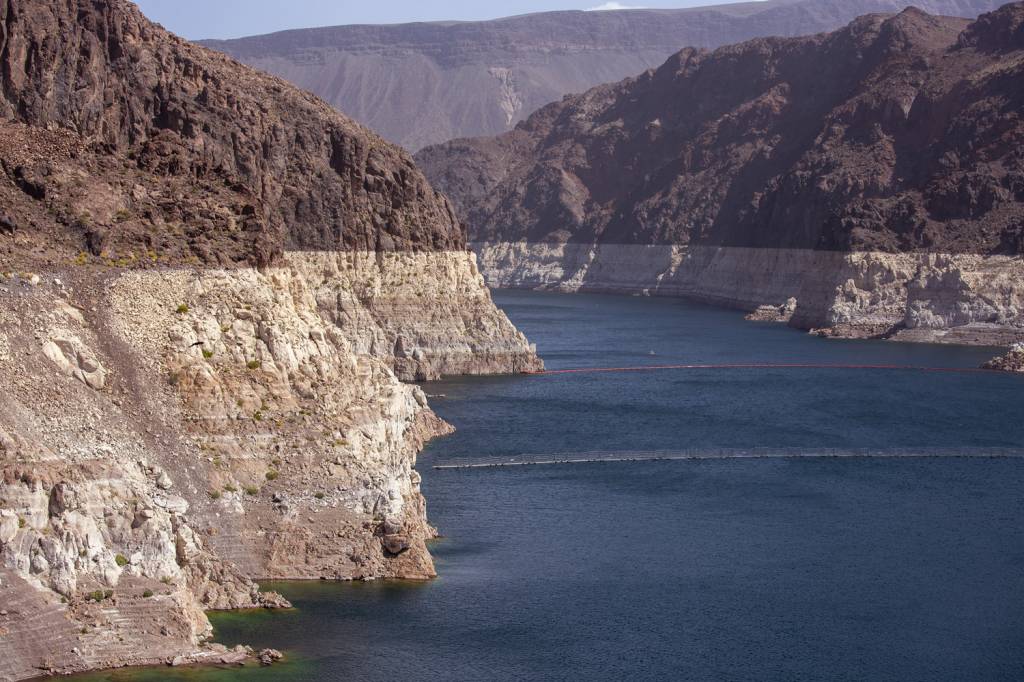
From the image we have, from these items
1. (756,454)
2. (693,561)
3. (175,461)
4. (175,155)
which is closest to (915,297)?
(756,454)

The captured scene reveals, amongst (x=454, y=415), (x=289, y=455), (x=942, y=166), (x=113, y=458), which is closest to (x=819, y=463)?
(x=454, y=415)

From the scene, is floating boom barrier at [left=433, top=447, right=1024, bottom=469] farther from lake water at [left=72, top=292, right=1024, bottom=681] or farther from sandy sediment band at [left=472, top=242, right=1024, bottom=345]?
sandy sediment band at [left=472, top=242, right=1024, bottom=345]

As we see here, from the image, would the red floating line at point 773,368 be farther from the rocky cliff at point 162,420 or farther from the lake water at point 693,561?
the rocky cliff at point 162,420

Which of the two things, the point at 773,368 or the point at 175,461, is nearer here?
the point at 175,461

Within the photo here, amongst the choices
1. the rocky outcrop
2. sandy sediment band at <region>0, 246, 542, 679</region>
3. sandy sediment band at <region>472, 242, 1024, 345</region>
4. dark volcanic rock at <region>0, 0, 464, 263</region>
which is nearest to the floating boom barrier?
dark volcanic rock at <region>0, 0, 464, 263</region>

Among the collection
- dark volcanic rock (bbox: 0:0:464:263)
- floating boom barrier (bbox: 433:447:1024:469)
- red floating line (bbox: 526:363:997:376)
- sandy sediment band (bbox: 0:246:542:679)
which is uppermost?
dark volcanic rock (bbox: 0:0:464:263)

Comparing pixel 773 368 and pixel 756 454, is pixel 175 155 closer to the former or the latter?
pixel 756 454
